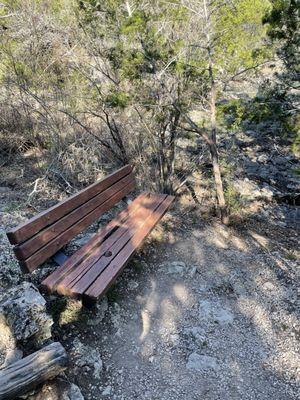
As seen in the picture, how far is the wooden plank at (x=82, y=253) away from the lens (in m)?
2.91

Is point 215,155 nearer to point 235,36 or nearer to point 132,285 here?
point 235,36

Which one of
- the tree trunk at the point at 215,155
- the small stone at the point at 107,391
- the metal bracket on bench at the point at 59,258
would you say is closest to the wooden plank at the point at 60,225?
the metal bracket on bench at the point at 59,258

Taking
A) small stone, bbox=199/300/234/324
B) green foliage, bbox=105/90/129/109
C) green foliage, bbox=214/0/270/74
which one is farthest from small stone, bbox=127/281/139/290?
green foliage, bbox=214/0/270/74

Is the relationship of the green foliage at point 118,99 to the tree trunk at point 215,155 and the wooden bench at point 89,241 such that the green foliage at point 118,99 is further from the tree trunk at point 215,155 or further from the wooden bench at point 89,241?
the tree trunk at point 215,155

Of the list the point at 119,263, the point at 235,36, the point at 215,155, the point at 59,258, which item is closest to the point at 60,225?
the point at 59,258

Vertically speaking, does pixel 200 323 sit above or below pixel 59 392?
below

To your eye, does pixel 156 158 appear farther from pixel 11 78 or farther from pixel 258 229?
pixel 11 78

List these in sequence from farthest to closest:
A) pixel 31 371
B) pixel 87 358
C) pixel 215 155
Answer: pixel 215 155 < pixel 87 358 < pixel 31 371

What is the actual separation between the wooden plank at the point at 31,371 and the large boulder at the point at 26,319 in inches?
10.4

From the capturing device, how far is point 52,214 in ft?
10.6

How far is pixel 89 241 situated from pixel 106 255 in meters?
0.31

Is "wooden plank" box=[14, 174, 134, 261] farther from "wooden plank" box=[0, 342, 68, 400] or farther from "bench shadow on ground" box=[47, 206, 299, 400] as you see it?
"wooden plank" box=[0, 342, 68, 400]

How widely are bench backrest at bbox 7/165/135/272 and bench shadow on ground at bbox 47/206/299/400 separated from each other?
60cm

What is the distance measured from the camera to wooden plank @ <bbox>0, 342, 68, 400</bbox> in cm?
213
